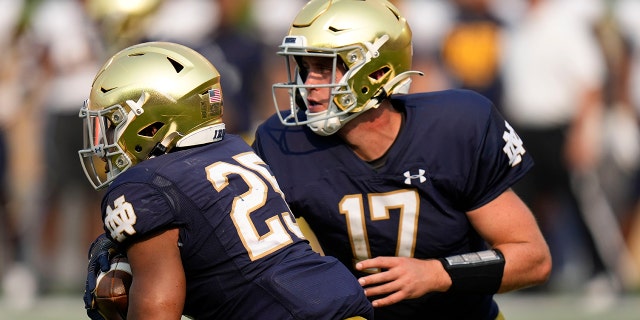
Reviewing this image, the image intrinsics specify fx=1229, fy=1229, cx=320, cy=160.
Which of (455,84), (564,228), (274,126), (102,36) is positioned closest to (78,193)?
(102,36)

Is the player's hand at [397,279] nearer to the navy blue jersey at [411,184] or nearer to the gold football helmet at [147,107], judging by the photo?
the navy blue jersey at [411,184]

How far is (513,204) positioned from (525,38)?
413 cm

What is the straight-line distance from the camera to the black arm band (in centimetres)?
360

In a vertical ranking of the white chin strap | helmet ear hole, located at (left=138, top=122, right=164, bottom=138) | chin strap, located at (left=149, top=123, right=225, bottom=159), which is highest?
helmet ear hole, located at (left=138, top=122, right=164, bottom=138)

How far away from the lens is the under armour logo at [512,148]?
3.76 meters


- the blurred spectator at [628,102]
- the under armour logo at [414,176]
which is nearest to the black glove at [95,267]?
the under armour logo at [414,176]

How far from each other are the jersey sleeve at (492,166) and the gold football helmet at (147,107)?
806 millimetres

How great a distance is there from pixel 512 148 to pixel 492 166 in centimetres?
11

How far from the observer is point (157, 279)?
3.12m

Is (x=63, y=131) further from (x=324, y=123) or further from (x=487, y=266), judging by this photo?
(x=487, y=266)

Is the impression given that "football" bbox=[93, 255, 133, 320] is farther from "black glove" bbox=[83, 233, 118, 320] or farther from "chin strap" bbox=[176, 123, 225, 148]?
"chin strap" bbox=[176, 123, 225, 148]

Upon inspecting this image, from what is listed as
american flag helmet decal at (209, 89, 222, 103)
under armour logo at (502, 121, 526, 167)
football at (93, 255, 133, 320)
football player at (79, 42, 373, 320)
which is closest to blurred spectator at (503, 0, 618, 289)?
under armour logo at (502, 121, 526, 167)

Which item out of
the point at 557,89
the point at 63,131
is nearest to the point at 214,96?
the point at 557,89

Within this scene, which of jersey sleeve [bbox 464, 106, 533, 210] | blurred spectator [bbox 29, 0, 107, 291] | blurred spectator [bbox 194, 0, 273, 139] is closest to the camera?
jersey sleeve [bbox 464, 106, 533, 210]
